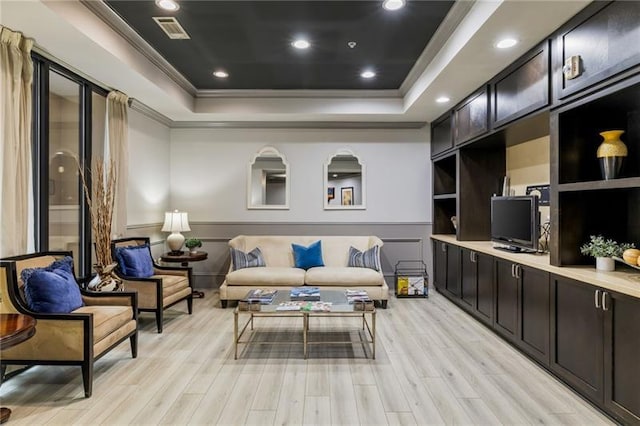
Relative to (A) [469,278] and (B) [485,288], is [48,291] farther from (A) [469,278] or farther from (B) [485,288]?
(A) [469,278]

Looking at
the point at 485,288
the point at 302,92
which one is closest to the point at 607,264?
the point at 485,288

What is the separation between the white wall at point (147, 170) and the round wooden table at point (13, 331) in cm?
266

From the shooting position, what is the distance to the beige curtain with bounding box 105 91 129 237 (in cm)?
438

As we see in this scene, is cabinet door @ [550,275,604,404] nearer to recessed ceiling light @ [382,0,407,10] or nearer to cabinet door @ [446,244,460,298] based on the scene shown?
cabinet door @ [446,244,460,298]

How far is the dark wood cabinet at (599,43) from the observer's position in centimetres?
215

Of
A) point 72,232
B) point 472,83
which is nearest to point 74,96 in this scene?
point 72,232

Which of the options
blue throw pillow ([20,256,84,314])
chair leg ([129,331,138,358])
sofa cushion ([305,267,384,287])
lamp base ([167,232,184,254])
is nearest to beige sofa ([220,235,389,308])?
sofa cushion ([305,267,384,287])

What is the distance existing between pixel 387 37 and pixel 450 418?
3.33 meters

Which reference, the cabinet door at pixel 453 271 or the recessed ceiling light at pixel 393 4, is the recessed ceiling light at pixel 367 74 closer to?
the recessed ceiling light at pixel 393 4

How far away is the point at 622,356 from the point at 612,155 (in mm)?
1331

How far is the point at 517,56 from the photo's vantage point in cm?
330

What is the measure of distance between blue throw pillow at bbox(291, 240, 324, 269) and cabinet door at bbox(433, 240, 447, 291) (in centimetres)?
180

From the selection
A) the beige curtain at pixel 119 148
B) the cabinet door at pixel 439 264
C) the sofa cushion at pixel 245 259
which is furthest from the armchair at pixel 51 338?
the cabinet door at pixel 439 264

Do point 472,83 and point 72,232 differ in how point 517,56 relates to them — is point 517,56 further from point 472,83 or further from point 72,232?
point 72,232
